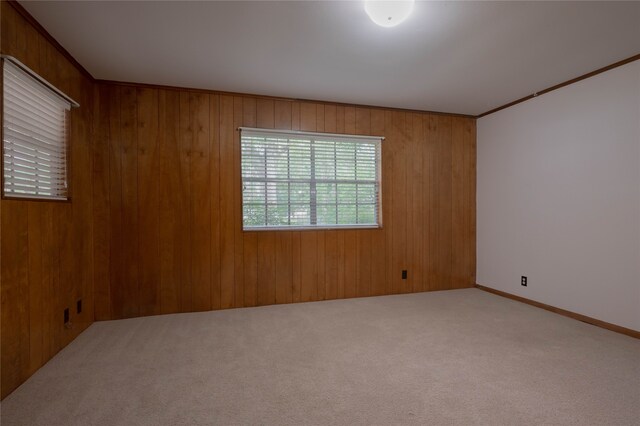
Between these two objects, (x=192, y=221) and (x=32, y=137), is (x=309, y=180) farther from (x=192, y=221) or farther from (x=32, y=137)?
(x=32, y=137)

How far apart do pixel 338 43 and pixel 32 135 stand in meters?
2.29

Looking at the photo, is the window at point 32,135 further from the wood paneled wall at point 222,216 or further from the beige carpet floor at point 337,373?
the beige carpet floor at point 337,373

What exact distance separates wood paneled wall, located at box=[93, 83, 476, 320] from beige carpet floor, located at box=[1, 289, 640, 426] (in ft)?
1.40

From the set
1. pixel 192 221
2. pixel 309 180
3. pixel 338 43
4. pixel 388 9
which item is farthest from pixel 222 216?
pixel 388 9

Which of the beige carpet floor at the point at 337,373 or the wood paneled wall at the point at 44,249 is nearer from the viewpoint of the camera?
the beige carpet floor at the point at 337,373

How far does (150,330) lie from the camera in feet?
9.46

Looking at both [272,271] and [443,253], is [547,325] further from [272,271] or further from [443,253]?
[272,271]

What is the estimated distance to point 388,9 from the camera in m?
1.84

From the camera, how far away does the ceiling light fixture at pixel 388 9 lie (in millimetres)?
1804

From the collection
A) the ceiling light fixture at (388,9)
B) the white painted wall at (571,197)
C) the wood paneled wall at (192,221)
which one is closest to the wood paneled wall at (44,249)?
the wood paneled wall at (192,221)

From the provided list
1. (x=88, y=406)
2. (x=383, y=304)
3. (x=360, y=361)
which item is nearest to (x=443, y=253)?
(x=383, y=304)

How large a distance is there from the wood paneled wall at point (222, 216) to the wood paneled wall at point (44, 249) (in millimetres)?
236

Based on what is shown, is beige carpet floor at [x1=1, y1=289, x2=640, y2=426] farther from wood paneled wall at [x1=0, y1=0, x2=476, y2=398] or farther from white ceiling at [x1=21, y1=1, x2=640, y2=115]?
white ceiling at [x1=21, y1=1, x2=640, y2=115]

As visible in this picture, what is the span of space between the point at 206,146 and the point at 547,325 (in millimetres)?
3820
